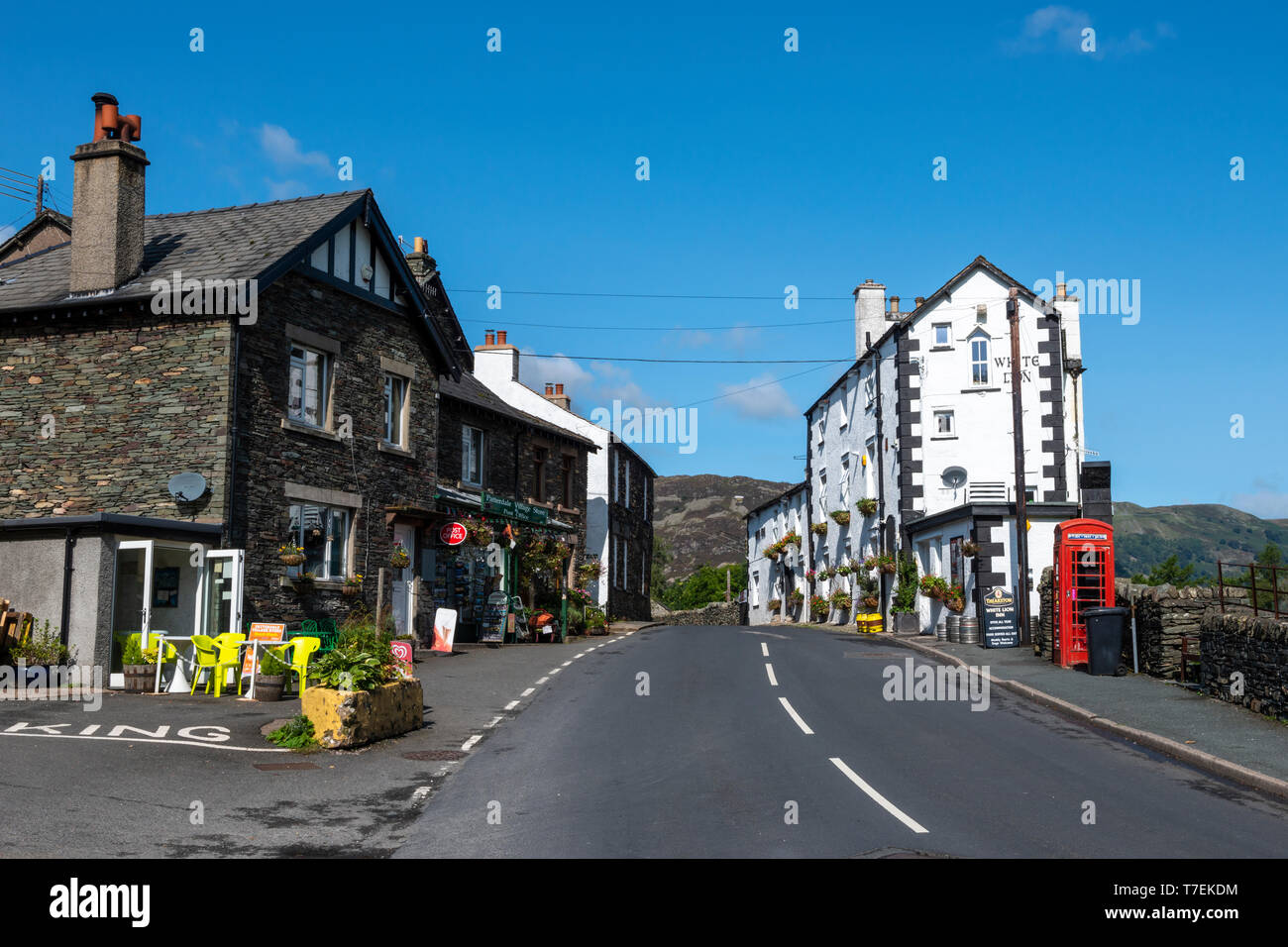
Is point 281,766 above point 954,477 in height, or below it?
below

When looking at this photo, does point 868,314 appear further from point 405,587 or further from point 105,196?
point 105,196

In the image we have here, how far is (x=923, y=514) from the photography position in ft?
118

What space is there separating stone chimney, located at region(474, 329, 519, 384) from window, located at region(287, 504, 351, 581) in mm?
19813

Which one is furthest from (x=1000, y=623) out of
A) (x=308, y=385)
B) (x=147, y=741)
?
(x=147, y=741)

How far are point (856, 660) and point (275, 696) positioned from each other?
39.8 feet

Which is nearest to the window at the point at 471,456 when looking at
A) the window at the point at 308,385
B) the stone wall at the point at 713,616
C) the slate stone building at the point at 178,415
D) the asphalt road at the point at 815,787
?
the slate stone building at the point at 178,415

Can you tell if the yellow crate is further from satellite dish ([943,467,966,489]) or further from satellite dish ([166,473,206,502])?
satellite dish ([166,473,206,502])

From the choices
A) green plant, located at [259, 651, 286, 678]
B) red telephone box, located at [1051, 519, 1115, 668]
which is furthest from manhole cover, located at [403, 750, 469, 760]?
red telephone box, located at [1051, 519, 1115, 668]

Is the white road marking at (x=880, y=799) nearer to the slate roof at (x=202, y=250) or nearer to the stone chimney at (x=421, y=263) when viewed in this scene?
the slate roof at (x=202, y=250)

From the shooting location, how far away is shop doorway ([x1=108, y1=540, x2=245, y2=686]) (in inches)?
704

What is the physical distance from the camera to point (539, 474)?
35.8 m

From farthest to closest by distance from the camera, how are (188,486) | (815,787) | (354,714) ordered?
(188,486), (354,714), (815,787)

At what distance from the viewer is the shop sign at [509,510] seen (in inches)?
1133

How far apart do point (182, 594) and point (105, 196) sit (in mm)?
7563
